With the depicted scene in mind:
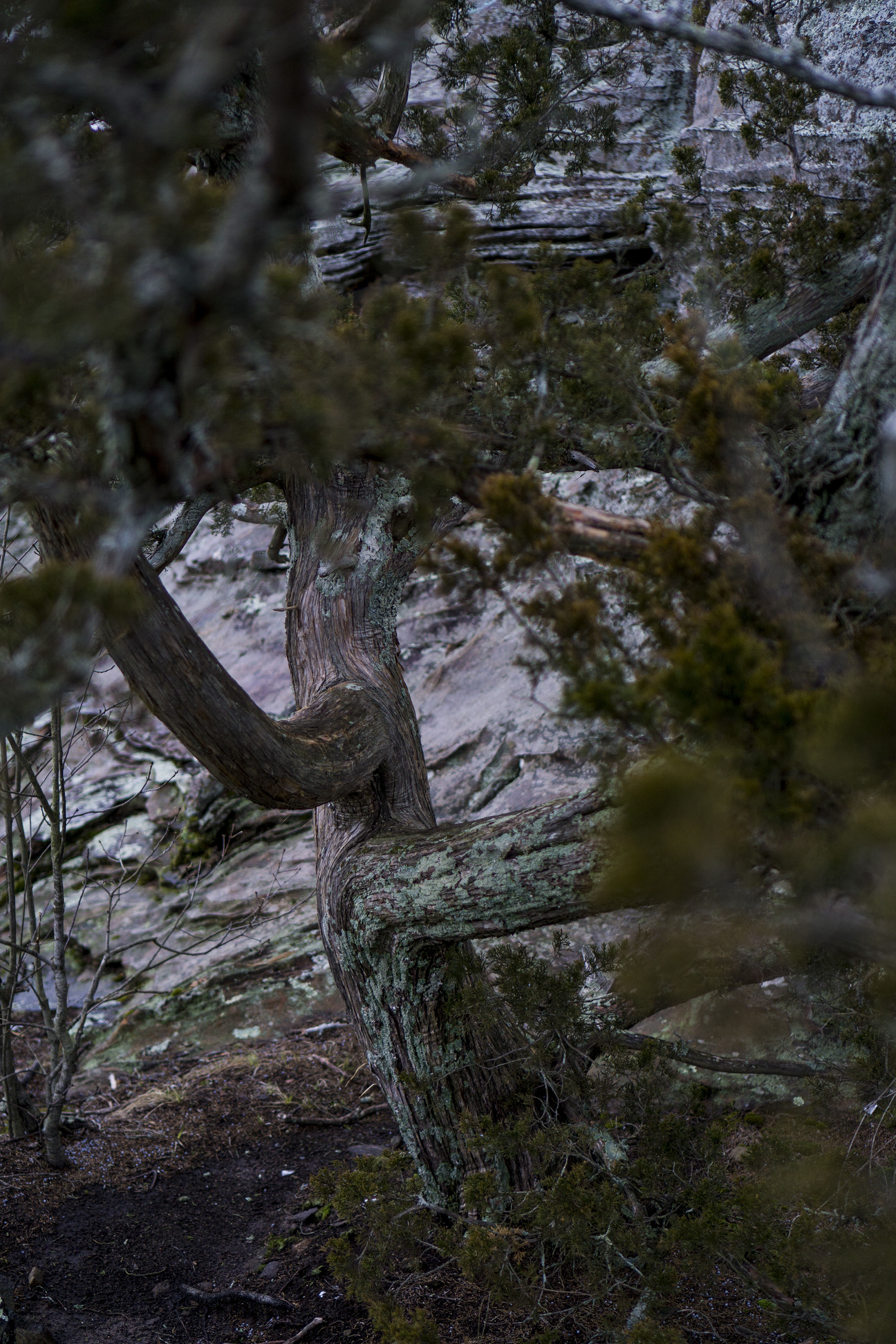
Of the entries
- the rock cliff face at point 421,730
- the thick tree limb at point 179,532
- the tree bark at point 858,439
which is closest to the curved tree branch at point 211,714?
the thick tree limb at point 179,532

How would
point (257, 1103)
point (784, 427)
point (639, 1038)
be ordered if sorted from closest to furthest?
point (784, 427) → point (639, 1038) → point (257, 1103)

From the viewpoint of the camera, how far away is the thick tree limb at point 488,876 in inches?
99.5

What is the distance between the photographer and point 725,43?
1846 mm

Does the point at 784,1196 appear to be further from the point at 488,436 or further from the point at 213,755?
the point at 488,436

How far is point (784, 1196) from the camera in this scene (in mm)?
2781

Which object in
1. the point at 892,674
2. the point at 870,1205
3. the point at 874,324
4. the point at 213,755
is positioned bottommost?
the point at 870,1205

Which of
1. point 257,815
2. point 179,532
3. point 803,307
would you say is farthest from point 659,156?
point 179,532

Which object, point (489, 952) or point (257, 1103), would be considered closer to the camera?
point (489, 952)

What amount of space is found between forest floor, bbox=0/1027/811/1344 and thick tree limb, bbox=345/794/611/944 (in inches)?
47.6

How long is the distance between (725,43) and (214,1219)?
14.7 feet

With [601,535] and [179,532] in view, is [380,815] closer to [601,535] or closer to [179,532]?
[179,532]

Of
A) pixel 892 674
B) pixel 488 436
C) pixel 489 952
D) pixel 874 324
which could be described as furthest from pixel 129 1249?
pixel 874 324

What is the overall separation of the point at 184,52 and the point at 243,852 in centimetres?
613

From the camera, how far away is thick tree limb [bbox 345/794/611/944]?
2.53m
